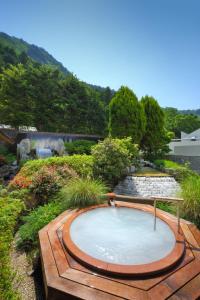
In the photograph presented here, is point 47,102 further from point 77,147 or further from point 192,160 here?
point 192,160

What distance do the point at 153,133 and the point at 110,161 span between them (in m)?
6.85

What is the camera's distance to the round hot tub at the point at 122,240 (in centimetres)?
254

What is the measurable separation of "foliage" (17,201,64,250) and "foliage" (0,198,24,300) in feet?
0.92

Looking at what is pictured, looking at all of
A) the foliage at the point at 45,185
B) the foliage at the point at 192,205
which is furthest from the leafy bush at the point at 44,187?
the foliage at the point at 192,205

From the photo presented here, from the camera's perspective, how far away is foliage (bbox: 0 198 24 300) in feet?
7.57

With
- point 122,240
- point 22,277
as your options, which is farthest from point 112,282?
point 22,277

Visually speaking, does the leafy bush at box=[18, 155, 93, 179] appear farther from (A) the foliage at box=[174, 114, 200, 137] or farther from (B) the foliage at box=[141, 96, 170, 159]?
(A) the foliage at box=[174, 114, 200, 137]

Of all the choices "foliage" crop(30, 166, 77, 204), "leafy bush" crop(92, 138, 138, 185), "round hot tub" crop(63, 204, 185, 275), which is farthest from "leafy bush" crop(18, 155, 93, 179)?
"round hot tub" crop(63, 204, 185, 275)

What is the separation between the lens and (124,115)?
40.8 feet

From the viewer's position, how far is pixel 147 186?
798cm

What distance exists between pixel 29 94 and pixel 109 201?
15.1m

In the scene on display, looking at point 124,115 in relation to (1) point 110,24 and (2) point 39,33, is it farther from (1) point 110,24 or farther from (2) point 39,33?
(2) point 39,33

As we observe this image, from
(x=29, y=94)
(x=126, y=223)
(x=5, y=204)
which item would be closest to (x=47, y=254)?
(x=126, y=223)

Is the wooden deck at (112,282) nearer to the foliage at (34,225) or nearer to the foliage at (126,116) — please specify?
the foliage at (34,225)
